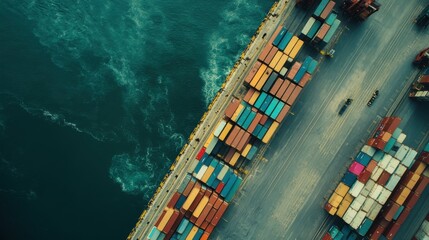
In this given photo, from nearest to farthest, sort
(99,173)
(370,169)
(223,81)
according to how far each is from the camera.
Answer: (370,169) → (99,173) → (223,81)

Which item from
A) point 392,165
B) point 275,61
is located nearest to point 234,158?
point 275,61

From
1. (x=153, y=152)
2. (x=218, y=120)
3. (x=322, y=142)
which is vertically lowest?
(x=153, y=152)

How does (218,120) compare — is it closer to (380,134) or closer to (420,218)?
(380,134)

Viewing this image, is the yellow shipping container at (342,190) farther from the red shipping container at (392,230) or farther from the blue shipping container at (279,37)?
the blue shipping container at (279,37)

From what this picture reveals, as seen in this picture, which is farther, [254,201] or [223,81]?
[223,81]

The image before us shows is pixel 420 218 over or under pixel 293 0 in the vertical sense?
under

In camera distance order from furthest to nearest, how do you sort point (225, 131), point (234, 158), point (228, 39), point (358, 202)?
point (228, 39), point (234, 158), point (225, 131), point (358, 202)

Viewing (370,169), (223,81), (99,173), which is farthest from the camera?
(223,81)

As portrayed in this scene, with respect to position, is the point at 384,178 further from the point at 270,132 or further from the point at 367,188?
the point at 270,132

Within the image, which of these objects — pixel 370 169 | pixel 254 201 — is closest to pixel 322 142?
pixel 370 169
